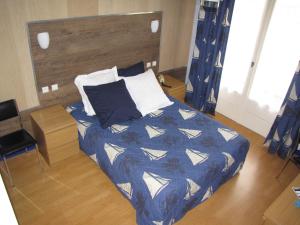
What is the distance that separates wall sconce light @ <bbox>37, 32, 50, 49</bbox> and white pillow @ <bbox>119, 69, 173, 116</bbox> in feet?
3.55

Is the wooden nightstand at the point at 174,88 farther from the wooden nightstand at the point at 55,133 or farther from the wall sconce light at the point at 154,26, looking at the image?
the wooden nightstand at the point at 55,133

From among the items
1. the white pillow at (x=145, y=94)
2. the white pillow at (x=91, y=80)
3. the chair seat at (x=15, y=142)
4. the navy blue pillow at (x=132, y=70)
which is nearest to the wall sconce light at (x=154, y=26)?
the navy blue pillow at (x=132, y=70)

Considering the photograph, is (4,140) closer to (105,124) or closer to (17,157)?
(17,157)

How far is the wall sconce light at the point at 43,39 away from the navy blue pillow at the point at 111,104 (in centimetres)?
66

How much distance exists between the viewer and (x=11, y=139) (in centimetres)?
290

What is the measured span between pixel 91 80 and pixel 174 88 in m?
1.37

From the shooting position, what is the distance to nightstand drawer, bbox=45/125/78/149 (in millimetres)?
2986

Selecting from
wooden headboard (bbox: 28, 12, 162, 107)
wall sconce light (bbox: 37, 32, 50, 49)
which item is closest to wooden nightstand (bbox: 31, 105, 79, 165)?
wooden headboard (bbox: 28, 12, 162, 107)

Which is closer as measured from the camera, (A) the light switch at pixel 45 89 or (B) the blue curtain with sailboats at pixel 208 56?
(A) the light switch at pixel 45 89

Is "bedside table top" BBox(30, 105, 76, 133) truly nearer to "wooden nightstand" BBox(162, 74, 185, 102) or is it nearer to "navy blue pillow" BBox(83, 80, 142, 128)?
"navy blue pillow" BBox(83, 80, 142, 128)

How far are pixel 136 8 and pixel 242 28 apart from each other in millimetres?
1587

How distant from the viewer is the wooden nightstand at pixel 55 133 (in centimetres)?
299

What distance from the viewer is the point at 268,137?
3660 mm

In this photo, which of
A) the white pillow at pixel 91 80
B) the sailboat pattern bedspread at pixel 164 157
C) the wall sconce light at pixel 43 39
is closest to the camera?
the sailboat pattern bedspread at pixel 164 157
